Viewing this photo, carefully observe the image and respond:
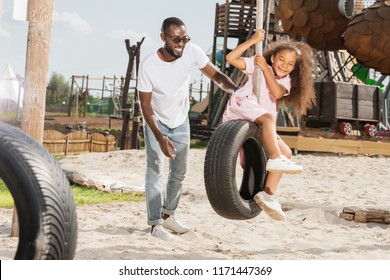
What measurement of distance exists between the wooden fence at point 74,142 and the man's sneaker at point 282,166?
32.7ft

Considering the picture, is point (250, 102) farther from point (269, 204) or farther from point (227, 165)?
point (269, 204)

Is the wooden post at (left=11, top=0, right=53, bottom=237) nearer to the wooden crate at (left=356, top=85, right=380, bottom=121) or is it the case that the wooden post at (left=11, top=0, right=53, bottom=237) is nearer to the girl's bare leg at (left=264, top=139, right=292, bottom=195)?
the girl's bare leg at (left=264, top=139, right=292, bottom=195)

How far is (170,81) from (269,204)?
1.10 meters

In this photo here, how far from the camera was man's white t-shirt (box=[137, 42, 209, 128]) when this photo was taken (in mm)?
3748

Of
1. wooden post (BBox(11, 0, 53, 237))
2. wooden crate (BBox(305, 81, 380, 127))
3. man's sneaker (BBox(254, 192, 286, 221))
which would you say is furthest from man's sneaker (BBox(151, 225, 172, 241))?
wooden crate (BBox(305, 81, 380, 127))

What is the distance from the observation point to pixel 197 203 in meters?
7.01

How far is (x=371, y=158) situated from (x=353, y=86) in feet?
5.04

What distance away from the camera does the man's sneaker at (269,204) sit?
10.6 ft

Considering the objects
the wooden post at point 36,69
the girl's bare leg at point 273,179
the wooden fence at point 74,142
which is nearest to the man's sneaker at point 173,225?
the wooden post at point 36,69

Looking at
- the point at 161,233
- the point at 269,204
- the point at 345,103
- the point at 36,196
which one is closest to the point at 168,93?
the point at 269,204

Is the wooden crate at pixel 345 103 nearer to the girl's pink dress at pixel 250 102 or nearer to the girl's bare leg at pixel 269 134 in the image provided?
the girl's pink dress at pixel 250 102

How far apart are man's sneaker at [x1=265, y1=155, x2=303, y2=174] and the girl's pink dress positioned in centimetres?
25
